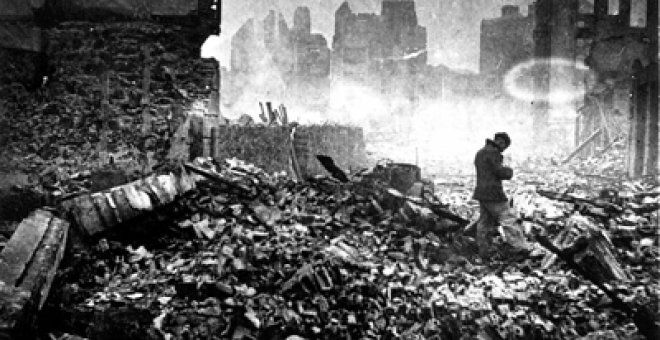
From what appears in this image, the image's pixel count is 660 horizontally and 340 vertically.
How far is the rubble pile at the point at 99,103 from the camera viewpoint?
7957 mm

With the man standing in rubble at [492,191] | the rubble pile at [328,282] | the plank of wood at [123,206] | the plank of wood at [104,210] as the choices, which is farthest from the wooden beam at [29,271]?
the man standing in rubble at [492,191]


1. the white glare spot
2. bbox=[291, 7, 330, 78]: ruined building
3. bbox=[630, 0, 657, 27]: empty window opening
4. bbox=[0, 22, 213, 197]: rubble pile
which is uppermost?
bbox=[630, 0, 657, 27]: empty window opening

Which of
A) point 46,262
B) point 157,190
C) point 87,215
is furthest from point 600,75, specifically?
point 46,262

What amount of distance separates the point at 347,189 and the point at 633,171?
9.86 meters

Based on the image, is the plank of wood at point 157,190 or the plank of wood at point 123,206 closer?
the plank of wood at point 123,206

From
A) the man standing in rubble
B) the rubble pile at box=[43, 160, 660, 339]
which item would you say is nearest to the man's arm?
the man standing in rubble

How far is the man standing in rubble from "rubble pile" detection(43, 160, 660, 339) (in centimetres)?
32

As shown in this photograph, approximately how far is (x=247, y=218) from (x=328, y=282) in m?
2.06

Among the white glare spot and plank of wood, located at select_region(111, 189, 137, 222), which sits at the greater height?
the white glare spot

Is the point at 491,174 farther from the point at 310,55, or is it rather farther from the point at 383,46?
the point at 310,55

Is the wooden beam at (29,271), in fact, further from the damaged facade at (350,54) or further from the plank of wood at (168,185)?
the damaged facade at (350,54)

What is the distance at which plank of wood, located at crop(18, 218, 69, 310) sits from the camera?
373cm

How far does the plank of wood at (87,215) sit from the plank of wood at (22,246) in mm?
337

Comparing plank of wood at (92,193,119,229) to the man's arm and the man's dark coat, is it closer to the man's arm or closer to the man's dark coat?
the man's dark coat
